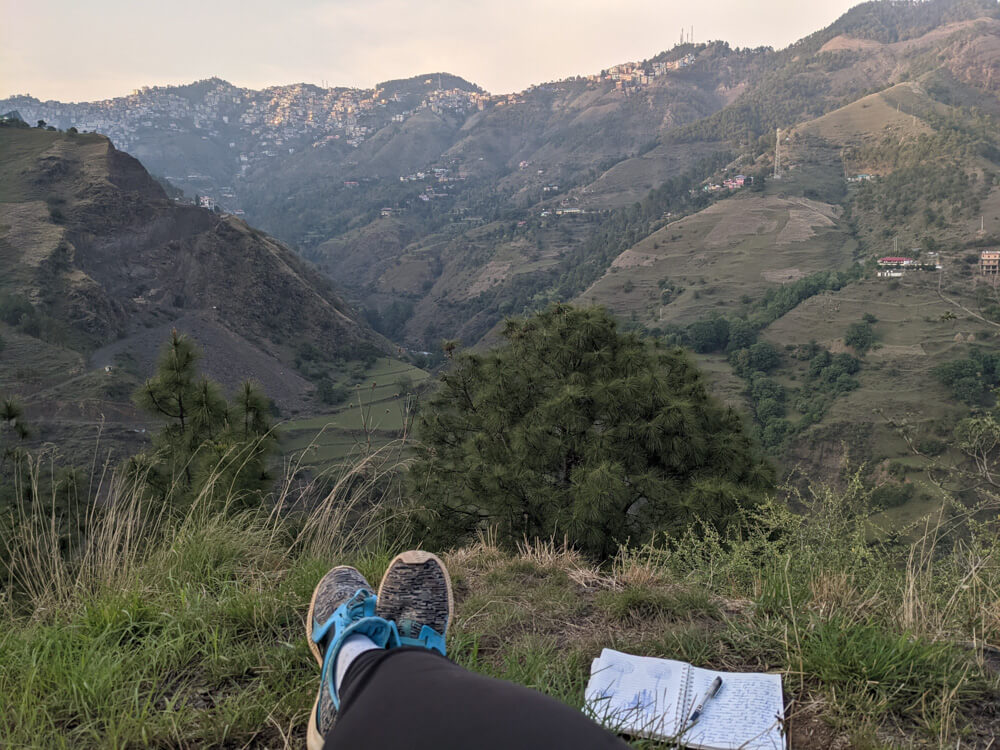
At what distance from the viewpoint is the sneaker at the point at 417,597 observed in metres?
1.70

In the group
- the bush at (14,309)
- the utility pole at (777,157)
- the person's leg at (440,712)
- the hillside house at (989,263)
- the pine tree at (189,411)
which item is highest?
the utility pole at (777,157)

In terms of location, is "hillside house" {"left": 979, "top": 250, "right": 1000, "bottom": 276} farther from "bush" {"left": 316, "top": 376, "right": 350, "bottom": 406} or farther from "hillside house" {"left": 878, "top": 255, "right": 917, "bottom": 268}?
"bush" {"left": 316, "top": 376, "right": 350, "bottom": 406}

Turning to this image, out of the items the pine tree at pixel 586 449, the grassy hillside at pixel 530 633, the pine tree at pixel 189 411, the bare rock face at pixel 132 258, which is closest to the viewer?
the grassy hillside at pixel 530 633

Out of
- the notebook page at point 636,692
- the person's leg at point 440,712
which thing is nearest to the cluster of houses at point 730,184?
the notebook page at point 636,692

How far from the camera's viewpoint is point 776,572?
226 centimetres

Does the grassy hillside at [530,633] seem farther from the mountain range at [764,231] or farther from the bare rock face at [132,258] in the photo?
the bare rock face at [132,258]

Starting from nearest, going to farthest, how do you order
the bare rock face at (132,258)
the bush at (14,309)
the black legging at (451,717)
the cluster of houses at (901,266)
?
the black legging at (451,717), the bush at (14,309), the bare rock face at (132,258), the cluster of houses at (901,266)

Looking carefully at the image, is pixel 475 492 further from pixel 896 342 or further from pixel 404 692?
pixel 896 342

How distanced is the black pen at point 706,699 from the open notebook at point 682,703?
1 cm

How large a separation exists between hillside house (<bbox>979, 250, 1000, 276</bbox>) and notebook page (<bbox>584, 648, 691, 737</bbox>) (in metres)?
63.2

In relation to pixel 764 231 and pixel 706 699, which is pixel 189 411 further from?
pixel 764 231

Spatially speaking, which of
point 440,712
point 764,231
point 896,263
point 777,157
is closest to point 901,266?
point 896,263

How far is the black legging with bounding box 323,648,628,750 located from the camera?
0.92 metres

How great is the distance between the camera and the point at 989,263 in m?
51.8
